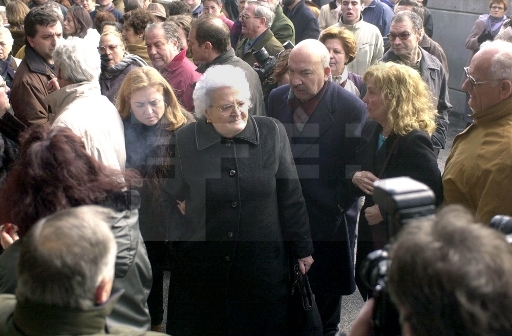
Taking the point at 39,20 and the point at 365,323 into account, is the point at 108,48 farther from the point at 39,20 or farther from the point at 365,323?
the point at 365,323

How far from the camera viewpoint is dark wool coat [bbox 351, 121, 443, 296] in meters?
3.84

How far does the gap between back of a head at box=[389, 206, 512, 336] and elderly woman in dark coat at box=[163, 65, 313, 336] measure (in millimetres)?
1968

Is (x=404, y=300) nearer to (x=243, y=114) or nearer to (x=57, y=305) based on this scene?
(x=57, y=305)

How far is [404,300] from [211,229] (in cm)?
205

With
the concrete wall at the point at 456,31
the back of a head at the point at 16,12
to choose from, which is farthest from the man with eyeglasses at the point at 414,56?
the concrete wall at the point at 456,31

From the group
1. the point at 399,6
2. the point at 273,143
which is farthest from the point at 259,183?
the point at 399,6

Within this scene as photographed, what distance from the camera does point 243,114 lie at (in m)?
3.68

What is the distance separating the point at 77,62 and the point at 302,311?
1.82 m

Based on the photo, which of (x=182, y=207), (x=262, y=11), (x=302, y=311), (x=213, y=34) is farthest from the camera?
(x=262, y=11)

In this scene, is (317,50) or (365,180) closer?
(365,180)

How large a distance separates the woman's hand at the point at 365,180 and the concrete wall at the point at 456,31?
7.83 meters

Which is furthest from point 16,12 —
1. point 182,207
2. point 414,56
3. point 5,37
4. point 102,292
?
point 102,292

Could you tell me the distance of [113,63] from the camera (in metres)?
5.83

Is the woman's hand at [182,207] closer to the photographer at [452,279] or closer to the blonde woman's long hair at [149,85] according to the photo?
the blonde woman's long hair at [149,85]
